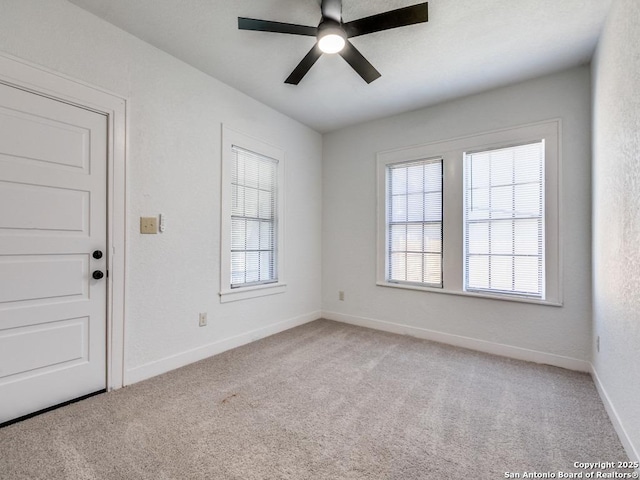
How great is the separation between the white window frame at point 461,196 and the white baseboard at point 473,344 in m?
0.48

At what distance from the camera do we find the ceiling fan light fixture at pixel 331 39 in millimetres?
1882

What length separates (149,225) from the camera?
96.2 inches

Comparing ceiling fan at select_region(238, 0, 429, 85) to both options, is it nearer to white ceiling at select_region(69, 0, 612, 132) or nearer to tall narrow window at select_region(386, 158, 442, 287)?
white ceiling at select_region(69, 0, 612, 132)

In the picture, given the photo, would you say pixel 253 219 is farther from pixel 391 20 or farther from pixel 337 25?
pixel 391 20

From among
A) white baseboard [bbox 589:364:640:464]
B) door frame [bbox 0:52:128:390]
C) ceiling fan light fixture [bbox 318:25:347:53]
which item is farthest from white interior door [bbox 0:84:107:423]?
white baseboard [bbox 589:364:640:464]

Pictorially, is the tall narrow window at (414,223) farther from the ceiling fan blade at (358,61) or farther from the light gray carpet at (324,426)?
the ceiling fan blade at (358,61)

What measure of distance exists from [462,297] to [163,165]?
3242mm

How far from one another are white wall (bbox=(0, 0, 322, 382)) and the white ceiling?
0.18 meters

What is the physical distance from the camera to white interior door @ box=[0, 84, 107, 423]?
181 centimetres

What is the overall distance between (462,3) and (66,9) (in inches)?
105

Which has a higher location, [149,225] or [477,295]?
[149,225]

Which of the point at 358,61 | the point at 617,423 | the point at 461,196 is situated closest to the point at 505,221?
the point at 461,196

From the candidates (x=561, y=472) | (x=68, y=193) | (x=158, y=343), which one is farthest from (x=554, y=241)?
(x=68, y=193)

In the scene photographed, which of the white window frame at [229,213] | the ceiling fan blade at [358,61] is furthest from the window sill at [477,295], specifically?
the ceiling fan blade at [358,61]
